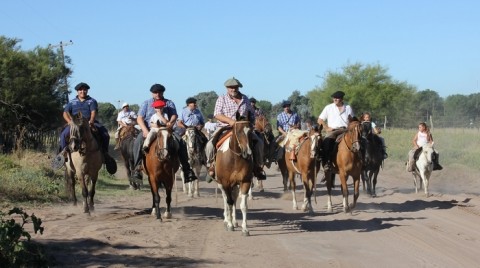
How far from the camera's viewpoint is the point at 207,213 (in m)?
15.5

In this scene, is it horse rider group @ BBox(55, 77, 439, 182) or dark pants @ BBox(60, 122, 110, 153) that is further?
dark pants @ BBox(60, 122, 110, 153)

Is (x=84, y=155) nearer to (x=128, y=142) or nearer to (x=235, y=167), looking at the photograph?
(x=235, y=167)

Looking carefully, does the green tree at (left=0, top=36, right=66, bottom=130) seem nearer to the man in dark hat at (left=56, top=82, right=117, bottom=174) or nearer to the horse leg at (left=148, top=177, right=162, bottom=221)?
the man in dark hat at (left=56, top=82, right=117, bottom=174)

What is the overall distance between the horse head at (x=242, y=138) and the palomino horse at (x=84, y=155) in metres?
3.96

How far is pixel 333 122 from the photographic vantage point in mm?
16781

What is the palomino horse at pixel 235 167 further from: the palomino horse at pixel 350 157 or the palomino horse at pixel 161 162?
the palomino horse at pixel 350 157

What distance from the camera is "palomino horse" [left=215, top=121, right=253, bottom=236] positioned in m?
12.1

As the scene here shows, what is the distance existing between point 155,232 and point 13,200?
521 cm

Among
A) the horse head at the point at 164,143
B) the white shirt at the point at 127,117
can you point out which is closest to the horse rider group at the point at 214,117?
the horse head at the point at 164,143

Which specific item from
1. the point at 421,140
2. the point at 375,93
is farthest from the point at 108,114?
the point at 421,140

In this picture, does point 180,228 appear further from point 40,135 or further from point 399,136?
point 399,136

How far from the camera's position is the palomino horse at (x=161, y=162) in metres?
13.8

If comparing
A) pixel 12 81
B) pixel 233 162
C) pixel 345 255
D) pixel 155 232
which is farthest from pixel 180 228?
pixel 12 81

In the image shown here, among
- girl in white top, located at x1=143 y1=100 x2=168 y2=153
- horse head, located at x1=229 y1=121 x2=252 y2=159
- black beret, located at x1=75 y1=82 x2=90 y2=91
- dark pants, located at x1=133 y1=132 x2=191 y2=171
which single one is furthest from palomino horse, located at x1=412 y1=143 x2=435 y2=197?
black beret, located at x1=75 y1=82 x2=90 y2=91
